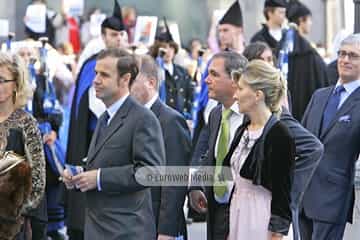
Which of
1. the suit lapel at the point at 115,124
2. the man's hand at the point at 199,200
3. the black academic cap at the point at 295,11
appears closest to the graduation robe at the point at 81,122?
the man's hand at the point at 199,200

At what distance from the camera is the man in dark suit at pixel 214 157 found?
7652mm

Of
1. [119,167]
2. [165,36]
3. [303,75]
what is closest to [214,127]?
[119,167]

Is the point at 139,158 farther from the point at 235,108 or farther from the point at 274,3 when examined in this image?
the point at 274,3

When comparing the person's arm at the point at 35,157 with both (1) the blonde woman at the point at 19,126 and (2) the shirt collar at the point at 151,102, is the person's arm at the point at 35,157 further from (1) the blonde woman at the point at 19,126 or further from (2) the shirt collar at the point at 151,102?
(2) the shirt collar at the point at 151,102

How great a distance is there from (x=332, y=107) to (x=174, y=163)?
1.25 meters

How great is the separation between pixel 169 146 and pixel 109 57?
1.10m

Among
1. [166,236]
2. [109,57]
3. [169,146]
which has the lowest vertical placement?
[166,236]

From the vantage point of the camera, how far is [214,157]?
8180 mm

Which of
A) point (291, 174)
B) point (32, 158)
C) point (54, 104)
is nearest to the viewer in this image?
point (291, 174)

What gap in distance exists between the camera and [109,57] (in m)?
7.98

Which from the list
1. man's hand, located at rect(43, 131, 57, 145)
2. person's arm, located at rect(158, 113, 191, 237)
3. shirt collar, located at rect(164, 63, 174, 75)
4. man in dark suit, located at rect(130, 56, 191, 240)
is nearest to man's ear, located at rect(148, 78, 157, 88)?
man in dark suit, located at rect(130, 56, 191, 240)

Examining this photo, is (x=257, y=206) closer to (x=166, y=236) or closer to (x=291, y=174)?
(x=291, y=174)

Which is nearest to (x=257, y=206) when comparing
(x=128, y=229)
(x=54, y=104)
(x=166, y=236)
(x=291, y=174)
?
(x=291, y=174)

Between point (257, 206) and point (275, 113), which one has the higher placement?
point (275, 113)
